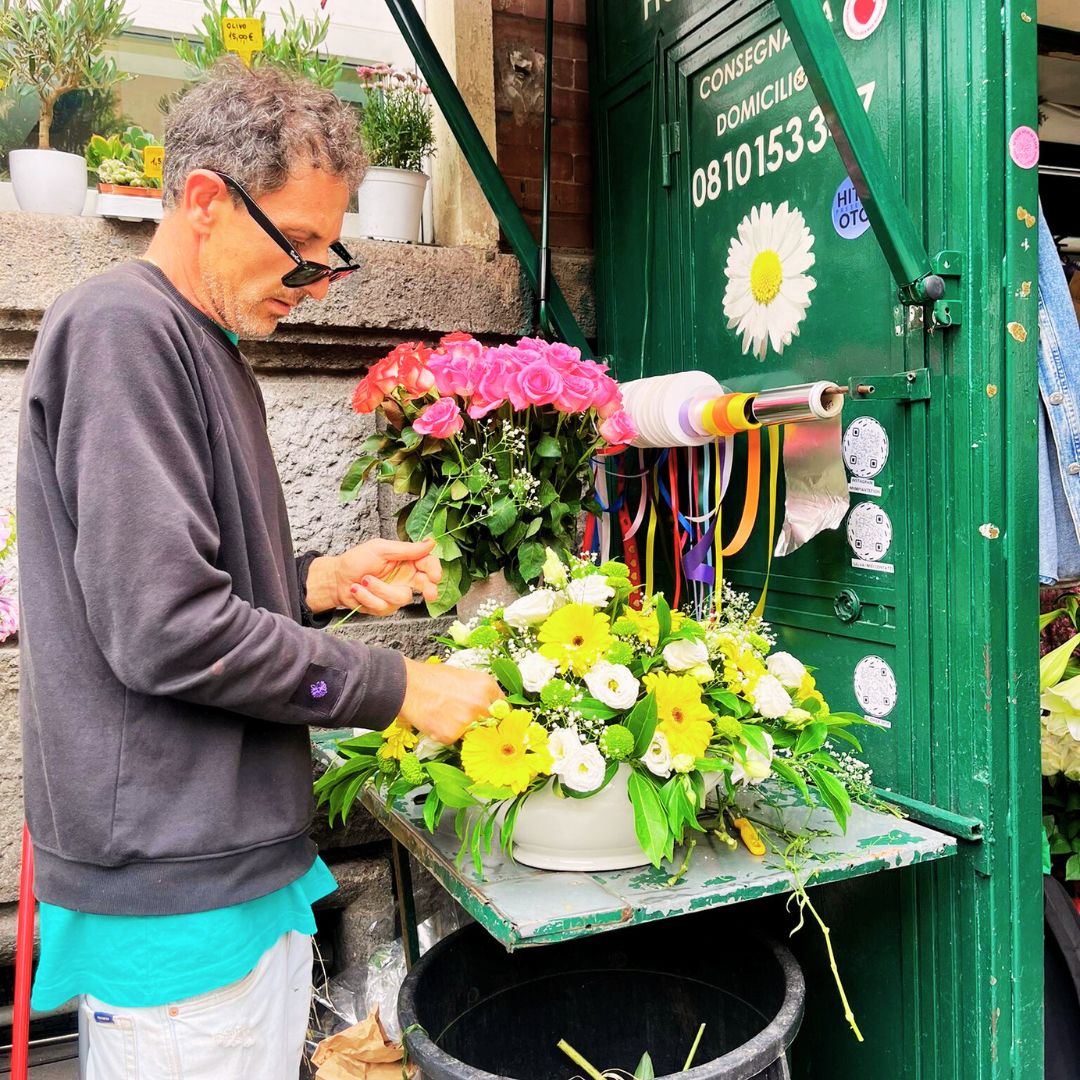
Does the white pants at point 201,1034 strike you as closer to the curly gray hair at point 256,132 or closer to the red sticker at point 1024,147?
the curly gray hair at point 256,132

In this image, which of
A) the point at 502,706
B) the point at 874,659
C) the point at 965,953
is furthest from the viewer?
the point at 874,659

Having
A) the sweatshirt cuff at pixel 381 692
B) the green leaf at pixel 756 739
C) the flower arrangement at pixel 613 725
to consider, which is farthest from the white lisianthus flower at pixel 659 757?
the sweatshirt cuff at pixel 381 692

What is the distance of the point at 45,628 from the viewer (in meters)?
1.24

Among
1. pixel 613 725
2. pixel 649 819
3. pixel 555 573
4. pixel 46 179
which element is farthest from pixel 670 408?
pixel 46 179

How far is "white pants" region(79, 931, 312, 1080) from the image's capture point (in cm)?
127

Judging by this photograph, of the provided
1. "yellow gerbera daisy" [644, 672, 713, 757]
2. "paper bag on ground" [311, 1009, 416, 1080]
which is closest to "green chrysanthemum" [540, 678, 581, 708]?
"yellow gerbera daisy" [644, 672, 713, 757]

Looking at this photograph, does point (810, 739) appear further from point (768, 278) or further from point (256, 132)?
point (256, 132)

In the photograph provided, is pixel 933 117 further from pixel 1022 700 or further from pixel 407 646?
pixel 407 646

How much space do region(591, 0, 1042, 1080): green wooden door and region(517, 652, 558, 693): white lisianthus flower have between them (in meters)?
0.64

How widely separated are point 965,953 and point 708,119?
5.26 ft

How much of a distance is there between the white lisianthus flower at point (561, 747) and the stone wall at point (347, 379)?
1.13 meters

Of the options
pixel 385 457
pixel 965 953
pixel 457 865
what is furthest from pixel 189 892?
pixel 965 953

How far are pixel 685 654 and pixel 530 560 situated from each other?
23.3 inches

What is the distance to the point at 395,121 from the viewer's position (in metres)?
2.41
